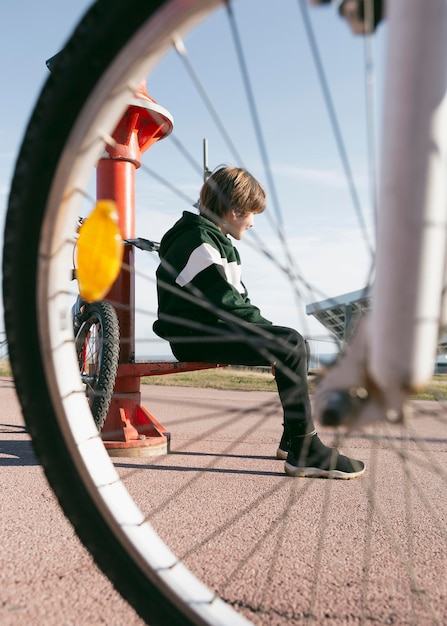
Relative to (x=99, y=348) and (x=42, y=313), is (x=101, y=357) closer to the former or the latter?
(x=99, y=348)

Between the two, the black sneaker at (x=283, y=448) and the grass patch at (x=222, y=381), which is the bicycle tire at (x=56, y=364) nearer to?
the black sneaker at (x=283, y=448)

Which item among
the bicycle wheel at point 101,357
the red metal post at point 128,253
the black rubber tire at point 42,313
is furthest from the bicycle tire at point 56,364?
the red metal post at point 128,253

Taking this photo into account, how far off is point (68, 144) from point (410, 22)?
49 cm

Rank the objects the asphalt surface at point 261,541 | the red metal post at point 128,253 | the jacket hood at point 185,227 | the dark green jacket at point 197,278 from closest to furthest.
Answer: the asphalt surface at point 261,541 < the dark green jacket at point 197,278 < the jacket hood at point 185,227 < the red metal post at point 128,253

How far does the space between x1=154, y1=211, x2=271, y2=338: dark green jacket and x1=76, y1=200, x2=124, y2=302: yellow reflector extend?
118 centimetres

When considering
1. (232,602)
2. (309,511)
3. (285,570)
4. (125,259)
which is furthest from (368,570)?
(125,259)

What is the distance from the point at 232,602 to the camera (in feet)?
3.99

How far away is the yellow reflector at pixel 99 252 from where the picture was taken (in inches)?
38.5

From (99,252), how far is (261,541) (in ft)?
3.13

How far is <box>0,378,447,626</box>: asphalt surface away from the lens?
120cm

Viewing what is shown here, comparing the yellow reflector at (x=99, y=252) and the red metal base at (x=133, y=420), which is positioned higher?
the yellow reflector at (x=99, y=252)

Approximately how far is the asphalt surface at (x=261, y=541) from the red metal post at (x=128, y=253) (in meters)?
0.22

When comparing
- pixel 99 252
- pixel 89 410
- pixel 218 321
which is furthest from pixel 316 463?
pixel 99 252

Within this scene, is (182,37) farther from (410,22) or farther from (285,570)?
(285,570)
